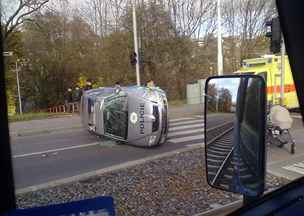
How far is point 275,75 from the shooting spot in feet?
9.91

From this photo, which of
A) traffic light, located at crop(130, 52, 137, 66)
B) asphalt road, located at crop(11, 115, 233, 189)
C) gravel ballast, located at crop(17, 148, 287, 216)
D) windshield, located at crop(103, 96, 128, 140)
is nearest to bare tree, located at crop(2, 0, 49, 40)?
gravel ballast, located at crop(17, 148, 287, 216)

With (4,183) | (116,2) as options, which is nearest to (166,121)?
(116,2)

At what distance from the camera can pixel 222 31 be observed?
264 centimetres

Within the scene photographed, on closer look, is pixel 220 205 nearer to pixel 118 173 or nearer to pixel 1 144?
pixel 118 173

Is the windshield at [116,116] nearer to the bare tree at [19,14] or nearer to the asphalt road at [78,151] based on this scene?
the asphalt road at [78,151]

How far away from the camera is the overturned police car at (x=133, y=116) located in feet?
20.9

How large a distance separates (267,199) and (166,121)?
18.0 ft

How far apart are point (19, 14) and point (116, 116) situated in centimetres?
539

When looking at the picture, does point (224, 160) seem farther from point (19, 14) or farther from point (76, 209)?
point (19, 14)

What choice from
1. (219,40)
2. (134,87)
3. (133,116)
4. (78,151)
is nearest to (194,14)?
(219,40)

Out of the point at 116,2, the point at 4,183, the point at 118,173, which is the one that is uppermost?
the point at 116,2

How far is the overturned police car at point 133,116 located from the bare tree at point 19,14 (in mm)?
4585

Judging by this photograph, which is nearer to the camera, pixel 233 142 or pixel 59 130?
pixel 233 142

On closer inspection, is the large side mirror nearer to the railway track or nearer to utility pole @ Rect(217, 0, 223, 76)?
the railway track
